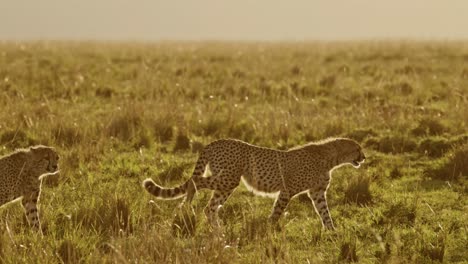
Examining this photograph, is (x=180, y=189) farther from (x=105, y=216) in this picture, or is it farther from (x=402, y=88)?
(x=402, y=88)

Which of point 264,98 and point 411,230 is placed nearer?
point 411,230

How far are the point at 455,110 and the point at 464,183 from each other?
325cm

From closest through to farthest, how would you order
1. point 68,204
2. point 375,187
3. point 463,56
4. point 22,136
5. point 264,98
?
point 68,204 → point 375,187 → point 22,136 → point 264,98 → point 463,56

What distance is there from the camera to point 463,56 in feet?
78.9

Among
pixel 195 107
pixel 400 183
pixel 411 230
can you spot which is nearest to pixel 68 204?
pixel 411 230

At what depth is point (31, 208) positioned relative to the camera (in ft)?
18.9

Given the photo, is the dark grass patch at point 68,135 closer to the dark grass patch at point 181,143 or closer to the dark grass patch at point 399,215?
the dark grass patch at point 181,143

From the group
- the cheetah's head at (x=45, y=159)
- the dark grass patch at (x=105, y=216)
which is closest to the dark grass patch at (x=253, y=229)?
the dark grass patch at (x=105, y=216)

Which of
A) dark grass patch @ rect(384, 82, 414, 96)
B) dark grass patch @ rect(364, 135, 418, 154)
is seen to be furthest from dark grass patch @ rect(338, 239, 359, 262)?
dark grass patch @ rect(384, 82, 414, 96)

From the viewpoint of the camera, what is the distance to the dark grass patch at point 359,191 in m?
7.16

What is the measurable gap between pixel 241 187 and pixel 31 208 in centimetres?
254

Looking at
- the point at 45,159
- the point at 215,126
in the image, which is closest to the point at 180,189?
the point at 45,159

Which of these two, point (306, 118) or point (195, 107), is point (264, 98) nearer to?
point (195, 107)

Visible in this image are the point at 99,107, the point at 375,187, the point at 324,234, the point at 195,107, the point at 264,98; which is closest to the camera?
the point at 324,234
